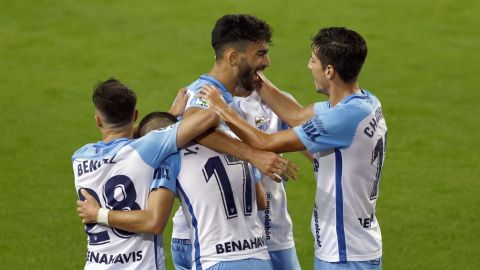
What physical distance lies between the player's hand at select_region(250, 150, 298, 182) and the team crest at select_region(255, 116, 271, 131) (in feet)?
4.40

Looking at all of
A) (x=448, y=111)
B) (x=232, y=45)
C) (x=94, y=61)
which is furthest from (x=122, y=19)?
(x=232, y=45)

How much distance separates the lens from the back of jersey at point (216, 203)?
5.68m

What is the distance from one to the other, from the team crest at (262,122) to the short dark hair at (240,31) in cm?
110

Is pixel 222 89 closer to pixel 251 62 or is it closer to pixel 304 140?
pixel 251 62

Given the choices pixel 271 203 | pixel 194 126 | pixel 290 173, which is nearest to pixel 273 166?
pixel 290 173

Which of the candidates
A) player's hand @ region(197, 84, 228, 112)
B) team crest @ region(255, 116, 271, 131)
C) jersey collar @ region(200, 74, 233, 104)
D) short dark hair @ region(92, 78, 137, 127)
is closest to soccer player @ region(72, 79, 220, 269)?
short dark hair @ region(92, 78, 137, 127)

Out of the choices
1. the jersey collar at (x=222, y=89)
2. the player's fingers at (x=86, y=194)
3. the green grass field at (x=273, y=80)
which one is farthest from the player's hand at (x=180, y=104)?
the green grass field at (x=273, y=80)

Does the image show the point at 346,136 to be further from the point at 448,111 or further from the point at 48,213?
the point at 448,111

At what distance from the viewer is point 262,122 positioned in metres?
7.12

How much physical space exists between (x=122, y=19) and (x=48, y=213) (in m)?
6.39

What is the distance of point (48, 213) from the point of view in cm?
1028

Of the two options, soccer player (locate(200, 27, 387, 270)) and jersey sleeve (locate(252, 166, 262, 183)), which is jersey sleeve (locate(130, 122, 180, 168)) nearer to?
soccer player (locate(200, 27, 387, 270))

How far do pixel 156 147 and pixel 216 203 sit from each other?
1.52 ft

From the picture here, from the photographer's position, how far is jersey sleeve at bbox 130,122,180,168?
564 centimetres
